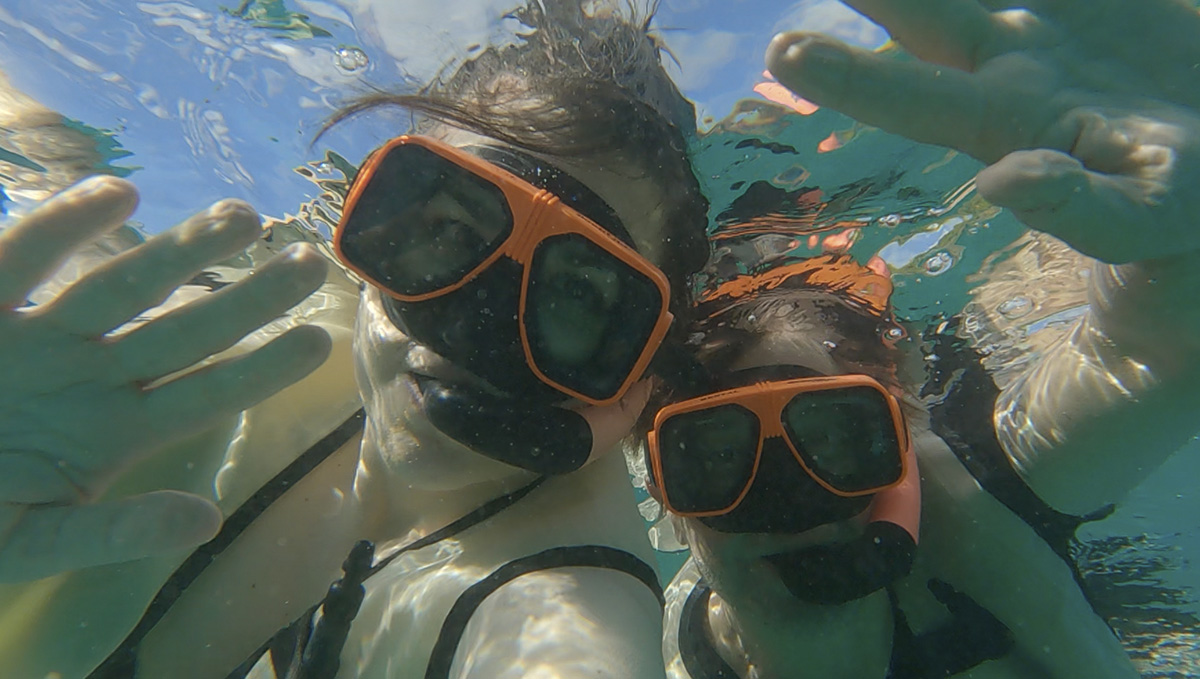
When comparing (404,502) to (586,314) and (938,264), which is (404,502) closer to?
(586,314)

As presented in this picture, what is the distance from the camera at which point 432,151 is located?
6.82 feet

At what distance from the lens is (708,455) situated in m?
3.25

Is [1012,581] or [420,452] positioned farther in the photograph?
[1012,581]

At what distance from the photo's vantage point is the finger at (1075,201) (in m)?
1.40

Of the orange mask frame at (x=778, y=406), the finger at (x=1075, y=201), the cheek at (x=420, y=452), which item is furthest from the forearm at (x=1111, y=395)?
the cheek at (x=420, y=452)

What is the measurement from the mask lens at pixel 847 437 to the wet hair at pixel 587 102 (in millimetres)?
907

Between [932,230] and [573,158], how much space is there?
4040 mm

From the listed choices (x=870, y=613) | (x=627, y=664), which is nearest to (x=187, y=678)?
(x=627, y=664)

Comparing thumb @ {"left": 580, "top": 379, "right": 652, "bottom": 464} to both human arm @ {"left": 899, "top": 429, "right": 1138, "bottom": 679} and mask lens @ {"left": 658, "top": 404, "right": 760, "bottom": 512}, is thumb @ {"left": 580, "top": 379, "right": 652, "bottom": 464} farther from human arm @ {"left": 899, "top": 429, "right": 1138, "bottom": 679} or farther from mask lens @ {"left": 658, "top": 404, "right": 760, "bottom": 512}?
human arm @ {"left": 899, "top": 429, "right": 1138, "bottom": 679}

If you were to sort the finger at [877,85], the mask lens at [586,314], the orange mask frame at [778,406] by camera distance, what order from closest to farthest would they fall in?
1. the finger at [877,85]
2. the mask lens at [586,314]
3. the orange mask frame at [778,406]

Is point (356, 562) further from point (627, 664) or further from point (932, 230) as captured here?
point (932, 230)

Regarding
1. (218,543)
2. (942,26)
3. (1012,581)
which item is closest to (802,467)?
(1012,581)

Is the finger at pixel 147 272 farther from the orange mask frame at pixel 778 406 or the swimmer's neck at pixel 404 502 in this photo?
the orange mask frame at pixel 778 406

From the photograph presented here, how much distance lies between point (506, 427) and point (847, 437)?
1959mm
